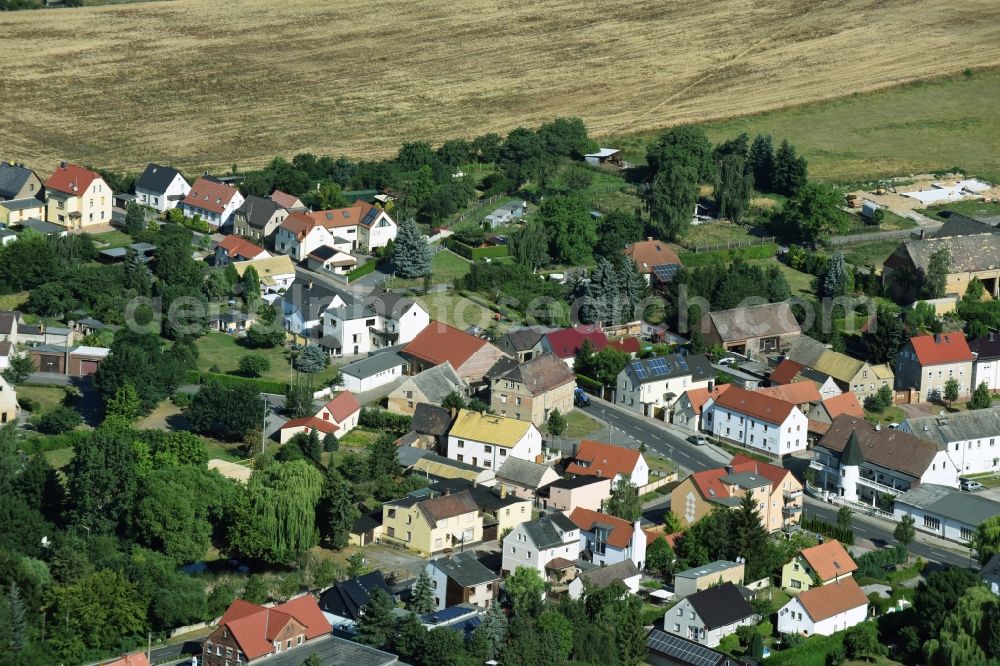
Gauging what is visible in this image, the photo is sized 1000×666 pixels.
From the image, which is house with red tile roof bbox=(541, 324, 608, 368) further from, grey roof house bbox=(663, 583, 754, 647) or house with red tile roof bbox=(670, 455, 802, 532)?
grey roof house bbox=(663, 583, 754, 647)

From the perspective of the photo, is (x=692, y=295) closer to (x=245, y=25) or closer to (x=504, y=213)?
(x=504, y=213)

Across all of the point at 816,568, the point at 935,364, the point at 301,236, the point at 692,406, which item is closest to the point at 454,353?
the point at 692,406

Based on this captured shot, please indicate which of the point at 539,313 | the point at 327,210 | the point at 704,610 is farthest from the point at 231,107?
the point at 704,610

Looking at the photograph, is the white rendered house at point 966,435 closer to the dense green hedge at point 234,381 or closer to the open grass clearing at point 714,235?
the open grass clearing at point 714,235

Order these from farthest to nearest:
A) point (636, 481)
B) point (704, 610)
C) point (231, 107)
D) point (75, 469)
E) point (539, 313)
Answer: point (231, 107) → point (539, 313) → point (636, 481) → point (75, 469) → point (704, 610)

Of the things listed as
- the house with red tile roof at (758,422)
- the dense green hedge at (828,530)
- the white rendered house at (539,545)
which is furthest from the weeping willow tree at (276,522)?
the house with red tile roof at (758,422)

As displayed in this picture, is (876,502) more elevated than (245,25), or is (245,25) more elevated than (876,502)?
(245,25)

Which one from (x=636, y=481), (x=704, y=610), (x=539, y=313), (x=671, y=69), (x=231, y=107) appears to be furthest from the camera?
(x=671, y=69)

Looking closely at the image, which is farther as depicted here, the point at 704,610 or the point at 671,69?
the point at 671,69
